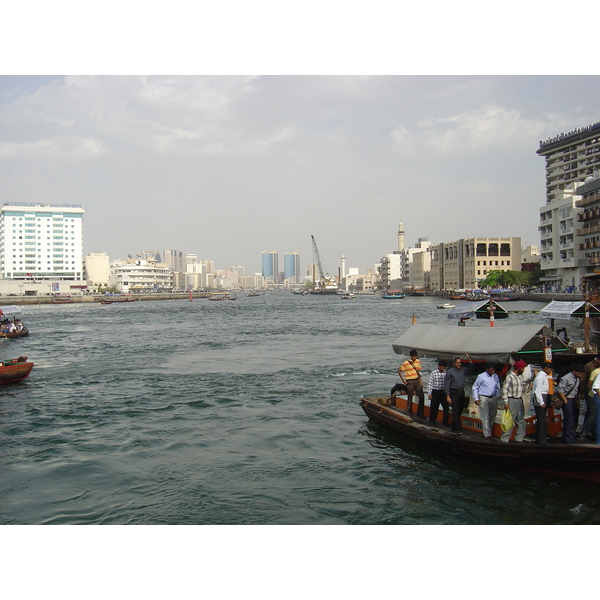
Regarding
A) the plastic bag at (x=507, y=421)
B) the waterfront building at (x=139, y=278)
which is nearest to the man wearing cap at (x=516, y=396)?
the plastic bag at (x=507, y=421)

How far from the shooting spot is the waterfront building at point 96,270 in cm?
15675

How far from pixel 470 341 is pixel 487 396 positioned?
332 cm

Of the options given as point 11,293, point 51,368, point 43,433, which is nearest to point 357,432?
point 43,433

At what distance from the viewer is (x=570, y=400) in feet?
31.5

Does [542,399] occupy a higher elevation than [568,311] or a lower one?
lower

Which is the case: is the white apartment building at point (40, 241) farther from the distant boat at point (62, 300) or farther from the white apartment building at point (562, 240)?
the white apartment building at point (562, 240)

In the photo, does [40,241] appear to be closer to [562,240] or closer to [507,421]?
[562,240]

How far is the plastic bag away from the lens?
999 cm

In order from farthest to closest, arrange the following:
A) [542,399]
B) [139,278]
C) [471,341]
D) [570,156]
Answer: [139,278] → [570,156] → [471,341] → [542,399]

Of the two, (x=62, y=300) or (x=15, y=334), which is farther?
(x=62, y=300)

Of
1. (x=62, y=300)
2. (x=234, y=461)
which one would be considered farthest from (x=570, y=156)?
(x=62, y=300)

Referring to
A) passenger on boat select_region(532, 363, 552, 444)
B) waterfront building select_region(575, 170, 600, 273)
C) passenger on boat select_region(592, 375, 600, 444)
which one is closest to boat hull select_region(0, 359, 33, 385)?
Result: passenger on boat select_region(532, 363, 552, 444)

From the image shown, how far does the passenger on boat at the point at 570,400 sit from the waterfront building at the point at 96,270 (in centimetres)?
15932

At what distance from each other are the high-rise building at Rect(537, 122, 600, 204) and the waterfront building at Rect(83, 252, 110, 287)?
403 feet
